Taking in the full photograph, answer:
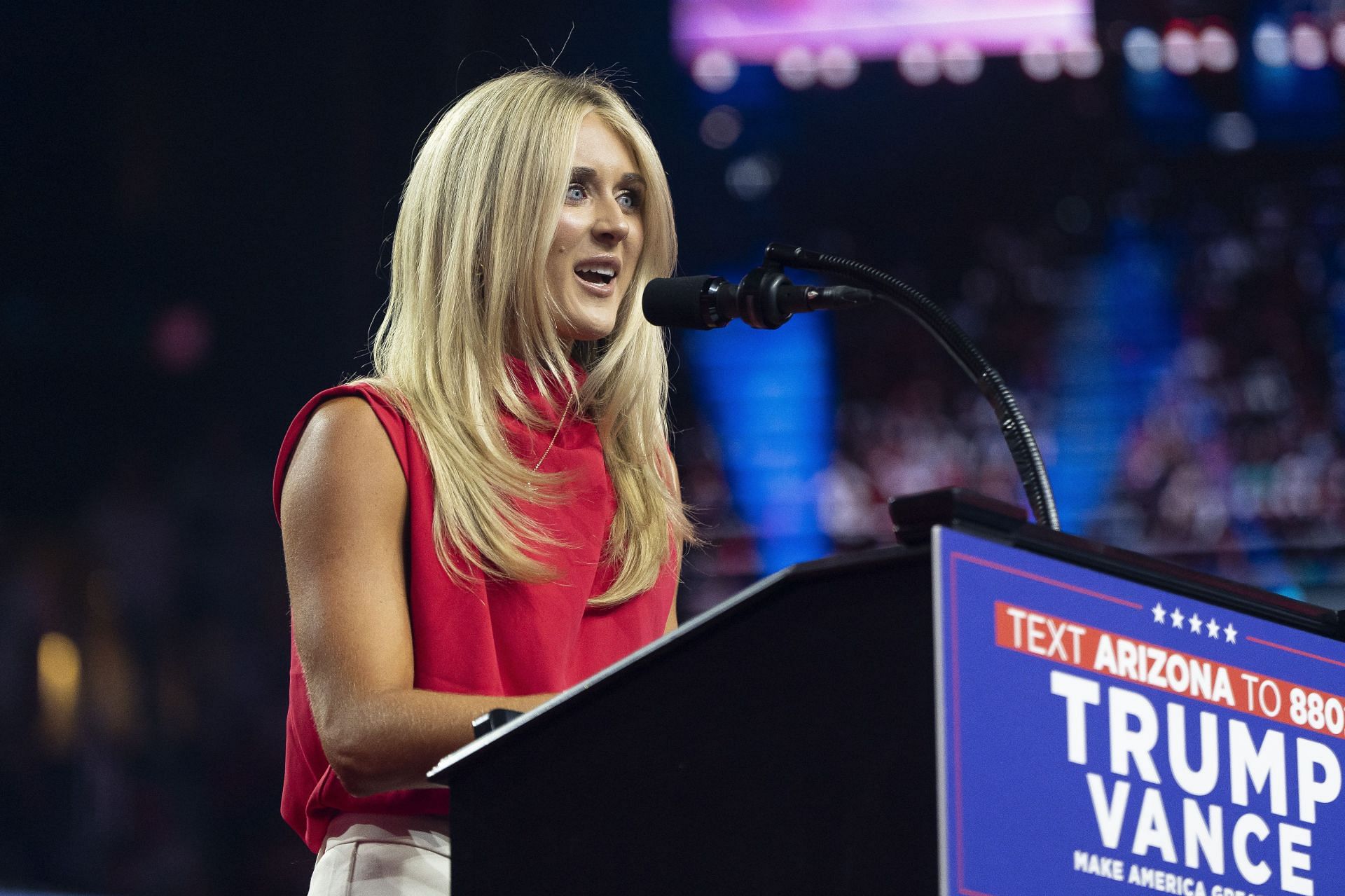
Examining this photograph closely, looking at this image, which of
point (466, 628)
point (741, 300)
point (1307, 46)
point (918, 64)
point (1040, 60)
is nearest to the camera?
point (741, 300)

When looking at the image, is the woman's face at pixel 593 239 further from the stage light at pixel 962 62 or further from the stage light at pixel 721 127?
the stage light at pixel 962 62

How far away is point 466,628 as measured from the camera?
1.32 meters

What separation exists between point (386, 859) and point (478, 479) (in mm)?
331

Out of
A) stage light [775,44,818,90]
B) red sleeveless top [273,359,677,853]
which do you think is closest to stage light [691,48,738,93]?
stage light [775,44,818,90]

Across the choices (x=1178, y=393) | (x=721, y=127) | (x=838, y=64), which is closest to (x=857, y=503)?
(x=1178, y=393)

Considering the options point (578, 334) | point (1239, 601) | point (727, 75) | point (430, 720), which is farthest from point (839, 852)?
point (727, 75)

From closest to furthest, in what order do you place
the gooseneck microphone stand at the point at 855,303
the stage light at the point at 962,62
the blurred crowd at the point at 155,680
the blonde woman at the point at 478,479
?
the gooseneck microphone stand at the point at 855,303 < the blonde woman at the point at 478,479 < the blurred crowd at the point at 155,680 < the stage light at the point at 962,62

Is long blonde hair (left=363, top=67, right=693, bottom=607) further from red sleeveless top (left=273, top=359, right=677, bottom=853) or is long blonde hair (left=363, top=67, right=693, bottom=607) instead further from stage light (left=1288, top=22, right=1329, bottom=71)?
stage light (left=1288, top=22, right=1329, bottom=71)

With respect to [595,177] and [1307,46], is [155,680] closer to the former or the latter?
[595,177]

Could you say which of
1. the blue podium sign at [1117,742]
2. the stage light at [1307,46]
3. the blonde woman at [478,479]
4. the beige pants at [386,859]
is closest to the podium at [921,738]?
the blue podium sign at [1117,742]

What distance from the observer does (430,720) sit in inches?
44.2

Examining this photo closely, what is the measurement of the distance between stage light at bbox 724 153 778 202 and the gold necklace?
3365 millimetres

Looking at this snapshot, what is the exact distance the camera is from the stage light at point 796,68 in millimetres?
5016

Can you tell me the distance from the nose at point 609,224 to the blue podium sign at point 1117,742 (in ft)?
2.83
